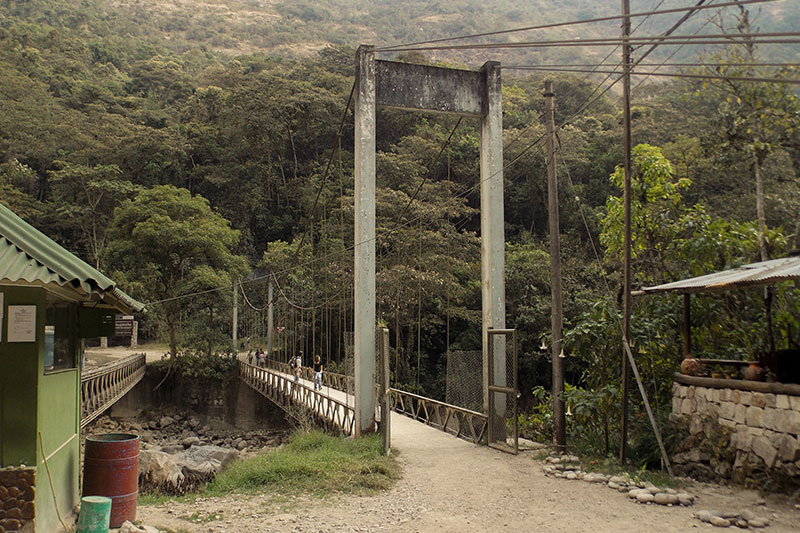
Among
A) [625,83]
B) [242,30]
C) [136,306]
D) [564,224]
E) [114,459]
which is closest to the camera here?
[114,459]

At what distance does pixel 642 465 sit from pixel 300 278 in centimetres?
1779

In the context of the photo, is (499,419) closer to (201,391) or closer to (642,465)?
(642,465)

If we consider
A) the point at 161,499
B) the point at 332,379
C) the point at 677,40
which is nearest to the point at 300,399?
the point at 332,379

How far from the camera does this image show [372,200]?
9.43m

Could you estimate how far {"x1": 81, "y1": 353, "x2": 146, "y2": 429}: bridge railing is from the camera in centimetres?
1370

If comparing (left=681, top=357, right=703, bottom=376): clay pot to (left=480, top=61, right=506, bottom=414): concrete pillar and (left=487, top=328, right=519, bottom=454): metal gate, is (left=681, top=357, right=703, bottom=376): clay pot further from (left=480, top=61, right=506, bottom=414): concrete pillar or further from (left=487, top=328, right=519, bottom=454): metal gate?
(left=480, top=61, right=506, bottom=414): concrete pillar

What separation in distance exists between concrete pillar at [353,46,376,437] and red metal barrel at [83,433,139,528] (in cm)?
425

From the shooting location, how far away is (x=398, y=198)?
840 inches

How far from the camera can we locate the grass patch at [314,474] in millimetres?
6281

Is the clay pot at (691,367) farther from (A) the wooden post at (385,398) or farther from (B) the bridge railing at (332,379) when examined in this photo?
(B) the bridge railing at (332,379)

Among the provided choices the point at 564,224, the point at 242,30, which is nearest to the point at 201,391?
the point at 564,224

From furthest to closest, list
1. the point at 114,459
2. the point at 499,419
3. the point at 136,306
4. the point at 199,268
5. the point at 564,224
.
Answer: the point at 564,224 → the point at 199,268 → the point at 499,419 → the point at 136,306 → the point at 114,459

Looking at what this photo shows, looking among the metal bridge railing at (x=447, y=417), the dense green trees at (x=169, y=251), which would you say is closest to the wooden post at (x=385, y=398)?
the metal bridge railing at (x=447, y=417)

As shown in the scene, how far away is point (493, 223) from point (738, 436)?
4.58 m
